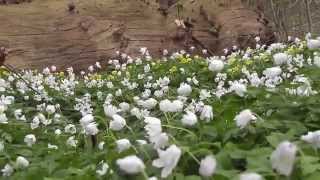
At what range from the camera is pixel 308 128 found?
2578 mm

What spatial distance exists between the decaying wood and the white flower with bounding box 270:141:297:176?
8.00m

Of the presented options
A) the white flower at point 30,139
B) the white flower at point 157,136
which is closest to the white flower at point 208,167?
the white flower at point 157,136

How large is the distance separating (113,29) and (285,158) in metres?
8.57

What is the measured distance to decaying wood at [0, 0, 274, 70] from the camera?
31.6 feet

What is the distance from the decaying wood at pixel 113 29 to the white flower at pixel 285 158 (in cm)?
800

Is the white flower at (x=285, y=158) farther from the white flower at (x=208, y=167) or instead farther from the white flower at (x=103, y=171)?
the white flower at (x=103, y=171)

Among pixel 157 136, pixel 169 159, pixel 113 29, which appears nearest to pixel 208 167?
pixel 169 159

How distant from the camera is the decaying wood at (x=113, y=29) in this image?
379 inches


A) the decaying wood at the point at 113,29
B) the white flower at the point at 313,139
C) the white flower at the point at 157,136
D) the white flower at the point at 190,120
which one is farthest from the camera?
the decaying wood at the point at 113,29

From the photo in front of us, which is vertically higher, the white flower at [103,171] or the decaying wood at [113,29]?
the decaying wood at [113,29]

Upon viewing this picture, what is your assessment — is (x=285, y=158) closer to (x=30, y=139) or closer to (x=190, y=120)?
(x=190, y=120)

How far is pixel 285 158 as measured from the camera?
5.30ft

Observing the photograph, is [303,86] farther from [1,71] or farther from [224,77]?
[1,71]

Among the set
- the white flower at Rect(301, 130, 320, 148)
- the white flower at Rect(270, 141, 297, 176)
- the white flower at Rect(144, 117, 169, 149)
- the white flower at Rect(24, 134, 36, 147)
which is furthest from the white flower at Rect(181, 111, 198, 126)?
the white flower at Rect(24, 134, 36, 147)
